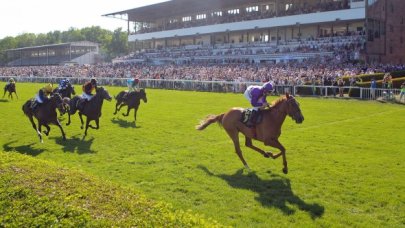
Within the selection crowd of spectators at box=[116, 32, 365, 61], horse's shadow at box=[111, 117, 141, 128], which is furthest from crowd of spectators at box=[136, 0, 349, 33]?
horse's shadow at box=[111, 117, 141, 128]

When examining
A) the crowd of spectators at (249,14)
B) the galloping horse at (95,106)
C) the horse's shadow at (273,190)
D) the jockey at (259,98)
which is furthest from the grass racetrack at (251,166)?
the crowd of spectators at (249,14)

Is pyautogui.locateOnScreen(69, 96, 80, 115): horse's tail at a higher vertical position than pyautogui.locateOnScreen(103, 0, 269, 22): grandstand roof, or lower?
lower

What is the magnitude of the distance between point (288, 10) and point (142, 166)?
138 feet

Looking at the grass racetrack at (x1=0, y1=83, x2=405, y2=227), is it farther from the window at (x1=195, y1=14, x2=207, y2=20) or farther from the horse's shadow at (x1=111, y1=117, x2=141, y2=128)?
the window at (x1=195, y1=14, x2=207, y2=20)

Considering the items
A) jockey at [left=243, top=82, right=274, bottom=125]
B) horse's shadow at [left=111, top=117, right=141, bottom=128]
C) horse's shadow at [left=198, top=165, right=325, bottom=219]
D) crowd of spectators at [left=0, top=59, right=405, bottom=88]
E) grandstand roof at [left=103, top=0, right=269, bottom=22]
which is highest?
grandstand roof at [left=103, top=0, right=269, bottom=22]

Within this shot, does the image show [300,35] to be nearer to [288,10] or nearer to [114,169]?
[288,10]

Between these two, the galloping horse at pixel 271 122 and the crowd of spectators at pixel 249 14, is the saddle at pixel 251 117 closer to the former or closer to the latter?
the galloping horse at pixel 271 122

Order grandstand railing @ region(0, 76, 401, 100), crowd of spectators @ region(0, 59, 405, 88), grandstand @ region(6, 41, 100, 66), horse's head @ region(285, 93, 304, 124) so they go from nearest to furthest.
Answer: horse's head @ region(285, 93, 304, 124), grandstand railing @ region(0, 76, 401, 100), crowd of spectators @ region(0, 59, 405, 88), grandstand @ region(6, 41, 100, 66)

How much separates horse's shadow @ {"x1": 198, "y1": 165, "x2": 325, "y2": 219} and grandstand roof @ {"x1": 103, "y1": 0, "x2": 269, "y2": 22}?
46.3 meters

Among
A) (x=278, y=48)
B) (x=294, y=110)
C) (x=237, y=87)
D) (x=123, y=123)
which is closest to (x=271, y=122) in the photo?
(x=294, y=110)

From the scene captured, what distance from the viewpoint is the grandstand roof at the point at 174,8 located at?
54062mm

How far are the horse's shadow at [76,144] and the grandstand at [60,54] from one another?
7677 cm

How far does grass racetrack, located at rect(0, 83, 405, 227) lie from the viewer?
20.3ft

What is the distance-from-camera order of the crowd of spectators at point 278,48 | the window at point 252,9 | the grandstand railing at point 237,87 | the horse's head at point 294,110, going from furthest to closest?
1. the window at point 252,9
2. the crowd of spectators at point 278,48
3. the grandstand railing at point 237,87
4. the horse's head at point 294,110
